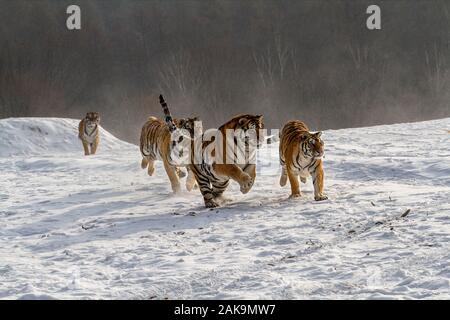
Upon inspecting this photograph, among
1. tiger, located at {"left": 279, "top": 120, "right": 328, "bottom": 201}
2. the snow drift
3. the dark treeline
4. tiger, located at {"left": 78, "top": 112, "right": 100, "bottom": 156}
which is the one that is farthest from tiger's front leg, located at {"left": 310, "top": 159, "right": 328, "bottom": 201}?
the dark treeline

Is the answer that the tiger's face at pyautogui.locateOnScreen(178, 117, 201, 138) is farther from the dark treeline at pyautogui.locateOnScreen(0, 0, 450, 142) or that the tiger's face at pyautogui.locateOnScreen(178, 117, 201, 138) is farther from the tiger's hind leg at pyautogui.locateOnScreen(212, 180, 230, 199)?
the dark treeline at pyautogui.locateOnScreen(0, 0, 450, 142)

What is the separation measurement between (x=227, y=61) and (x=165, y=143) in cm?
2446

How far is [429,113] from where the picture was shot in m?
29.6

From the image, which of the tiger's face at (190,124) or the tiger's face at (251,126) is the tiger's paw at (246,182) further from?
the tiger's face at (190,124)

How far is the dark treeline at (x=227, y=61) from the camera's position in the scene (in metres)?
31.0

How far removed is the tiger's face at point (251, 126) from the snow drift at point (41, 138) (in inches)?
385

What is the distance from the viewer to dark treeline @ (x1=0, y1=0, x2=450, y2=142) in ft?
102

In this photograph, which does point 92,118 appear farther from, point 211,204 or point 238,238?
point 238,238

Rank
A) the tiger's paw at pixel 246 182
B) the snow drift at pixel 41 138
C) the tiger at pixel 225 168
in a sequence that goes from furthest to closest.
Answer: the snow drift at pixel 41 138
the tiger at pixel 225 168
the tiger's paw at pixel 246 182

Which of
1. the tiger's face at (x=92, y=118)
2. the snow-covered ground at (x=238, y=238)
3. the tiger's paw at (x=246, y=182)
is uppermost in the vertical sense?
the tiger's face at (x=92, y=118)

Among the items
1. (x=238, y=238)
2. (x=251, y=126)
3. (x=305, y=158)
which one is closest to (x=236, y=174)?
(x=251, y=126)

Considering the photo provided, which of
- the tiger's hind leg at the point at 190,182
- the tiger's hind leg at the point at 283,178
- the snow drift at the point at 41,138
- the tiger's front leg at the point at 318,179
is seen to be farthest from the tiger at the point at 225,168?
the snow drift at the point at 41,138

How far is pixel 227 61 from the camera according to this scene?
32594 millimetres

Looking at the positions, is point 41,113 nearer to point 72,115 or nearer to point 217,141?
point 72,115
